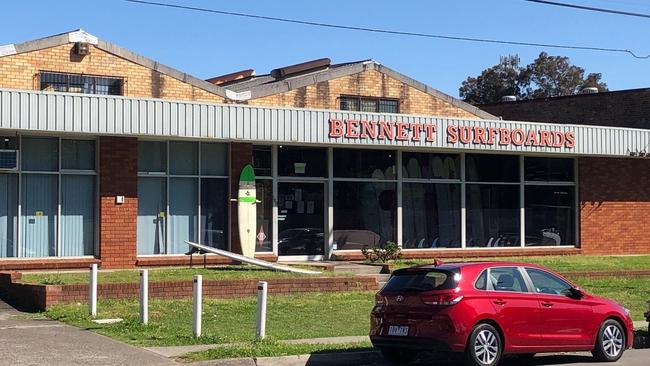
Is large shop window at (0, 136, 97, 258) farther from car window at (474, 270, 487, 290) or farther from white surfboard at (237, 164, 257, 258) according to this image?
car window at (474, 270, 487, 290)

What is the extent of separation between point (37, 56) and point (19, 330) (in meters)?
11.7

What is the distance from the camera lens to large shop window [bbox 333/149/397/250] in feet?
79.0

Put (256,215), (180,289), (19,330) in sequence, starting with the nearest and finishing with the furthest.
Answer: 1. (19,330)
2. (180,289)
3. (256,215)

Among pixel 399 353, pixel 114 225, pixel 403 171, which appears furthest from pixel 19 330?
pixel 403 171

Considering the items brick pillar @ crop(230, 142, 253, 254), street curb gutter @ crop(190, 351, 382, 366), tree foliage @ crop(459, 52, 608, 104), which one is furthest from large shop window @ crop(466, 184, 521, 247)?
tree foliage @ crop(459, 52, 608, 104)

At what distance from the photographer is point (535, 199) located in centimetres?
2716

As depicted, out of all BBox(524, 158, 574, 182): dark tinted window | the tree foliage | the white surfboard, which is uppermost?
the tree foliage

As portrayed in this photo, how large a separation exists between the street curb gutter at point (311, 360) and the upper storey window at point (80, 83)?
14417 mm

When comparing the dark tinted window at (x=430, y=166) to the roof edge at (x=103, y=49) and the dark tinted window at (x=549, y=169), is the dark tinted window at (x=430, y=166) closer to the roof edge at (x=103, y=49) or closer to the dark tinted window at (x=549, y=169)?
the dark tinted window at (x=549, y=169)

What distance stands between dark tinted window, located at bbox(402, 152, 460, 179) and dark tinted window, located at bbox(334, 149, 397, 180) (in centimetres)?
48

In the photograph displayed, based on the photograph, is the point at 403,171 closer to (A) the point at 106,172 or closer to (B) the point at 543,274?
(A) the point at 106,172

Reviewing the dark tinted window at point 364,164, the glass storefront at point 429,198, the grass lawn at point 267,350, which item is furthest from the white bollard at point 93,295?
the dark tinted window at point 364,164

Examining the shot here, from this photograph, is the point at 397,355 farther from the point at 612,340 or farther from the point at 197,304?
the point at 612,340

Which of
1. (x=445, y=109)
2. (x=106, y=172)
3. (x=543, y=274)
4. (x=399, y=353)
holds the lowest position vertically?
(x=399, y=353)
